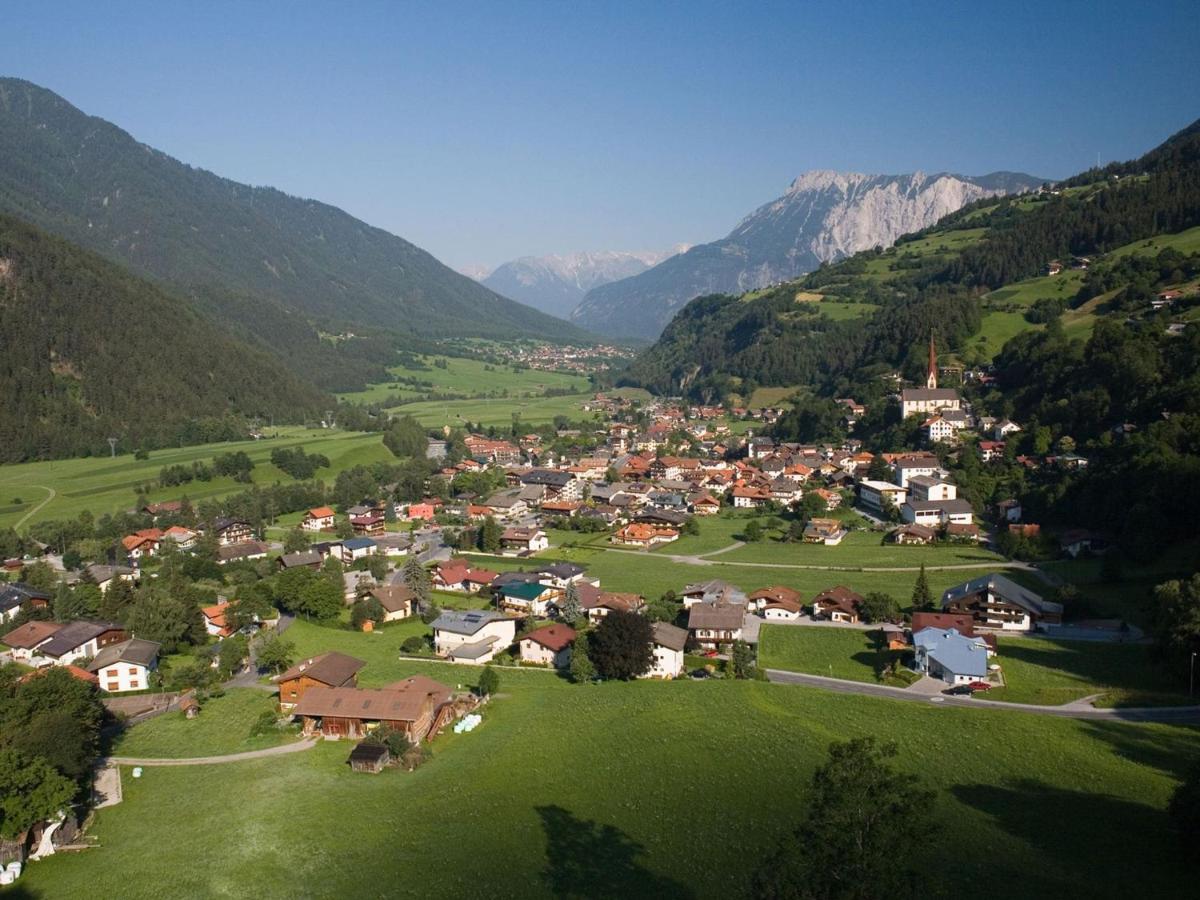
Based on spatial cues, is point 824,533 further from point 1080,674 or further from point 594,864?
point 594,864

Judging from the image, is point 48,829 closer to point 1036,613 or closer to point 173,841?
point 173,841

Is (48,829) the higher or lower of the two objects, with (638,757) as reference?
lower

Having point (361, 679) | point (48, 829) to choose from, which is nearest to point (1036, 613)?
point (361, 679)

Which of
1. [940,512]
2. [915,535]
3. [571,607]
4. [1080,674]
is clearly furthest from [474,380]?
[1080,674]

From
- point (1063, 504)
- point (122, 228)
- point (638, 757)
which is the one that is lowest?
point (638, 757)

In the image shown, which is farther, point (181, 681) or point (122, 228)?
point (122, 228)
